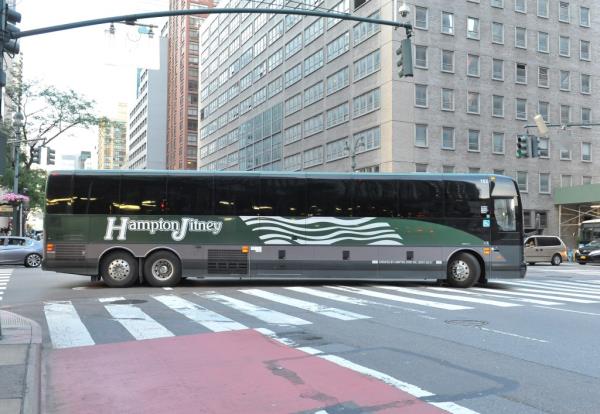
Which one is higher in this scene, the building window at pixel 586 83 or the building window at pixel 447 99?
the building window at pixel 586 83

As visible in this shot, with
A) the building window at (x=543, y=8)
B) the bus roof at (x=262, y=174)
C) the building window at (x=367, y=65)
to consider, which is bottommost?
the bus roof at (x=262, y=174)

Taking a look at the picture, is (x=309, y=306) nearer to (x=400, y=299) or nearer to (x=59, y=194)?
(x=400, y=299)

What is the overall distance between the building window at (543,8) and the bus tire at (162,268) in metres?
52.7

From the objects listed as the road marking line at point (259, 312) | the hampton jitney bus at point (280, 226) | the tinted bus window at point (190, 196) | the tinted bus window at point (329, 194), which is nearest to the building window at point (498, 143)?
the hampton jitney bus at point (280, 226)

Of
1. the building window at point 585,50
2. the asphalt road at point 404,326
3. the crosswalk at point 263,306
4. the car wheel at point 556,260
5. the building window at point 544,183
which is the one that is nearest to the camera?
the asphalt road at point 404,326

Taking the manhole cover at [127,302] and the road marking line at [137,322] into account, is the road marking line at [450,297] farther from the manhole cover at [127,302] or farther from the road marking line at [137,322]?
the road marking line at [137,322]

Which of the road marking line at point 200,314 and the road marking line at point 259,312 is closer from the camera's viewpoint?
the road marking line at point 200,314

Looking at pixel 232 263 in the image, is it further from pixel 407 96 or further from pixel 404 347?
pixel 407 96

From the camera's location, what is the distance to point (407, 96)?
4938cm

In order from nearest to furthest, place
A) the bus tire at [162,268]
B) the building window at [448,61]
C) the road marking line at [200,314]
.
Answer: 1. the road marking line at [200,314]
2. the bus tire at [162,268]
3. the building window at [448,61]

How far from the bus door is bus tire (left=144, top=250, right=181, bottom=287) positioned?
9344 mm

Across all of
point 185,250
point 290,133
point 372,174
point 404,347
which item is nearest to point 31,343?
point 404,347

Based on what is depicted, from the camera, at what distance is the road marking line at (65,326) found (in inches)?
326

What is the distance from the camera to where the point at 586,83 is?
2299 inches
